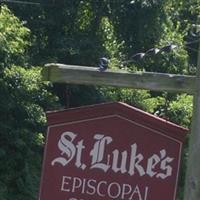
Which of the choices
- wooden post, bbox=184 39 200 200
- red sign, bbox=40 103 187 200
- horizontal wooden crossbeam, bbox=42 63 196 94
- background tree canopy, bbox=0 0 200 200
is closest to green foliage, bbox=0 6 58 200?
background tree canopy, bbox=0 0 200 200

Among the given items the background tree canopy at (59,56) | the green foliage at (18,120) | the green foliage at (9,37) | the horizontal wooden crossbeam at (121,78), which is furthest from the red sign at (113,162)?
the green foliage at (18,120)

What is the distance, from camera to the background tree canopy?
13.8 metres

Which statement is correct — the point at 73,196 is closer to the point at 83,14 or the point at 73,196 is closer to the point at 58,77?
the point at 58,77

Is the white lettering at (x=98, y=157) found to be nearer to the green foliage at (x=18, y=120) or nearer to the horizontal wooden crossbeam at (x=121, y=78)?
the horizontal wooden crossbeam at (x=121, y=78)

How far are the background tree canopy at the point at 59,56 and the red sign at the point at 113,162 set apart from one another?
8.59 metres

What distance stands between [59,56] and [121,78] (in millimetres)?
11685

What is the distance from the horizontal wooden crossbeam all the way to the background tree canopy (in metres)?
8.19

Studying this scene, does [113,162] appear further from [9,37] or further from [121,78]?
[9,37]

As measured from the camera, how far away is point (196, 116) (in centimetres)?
433

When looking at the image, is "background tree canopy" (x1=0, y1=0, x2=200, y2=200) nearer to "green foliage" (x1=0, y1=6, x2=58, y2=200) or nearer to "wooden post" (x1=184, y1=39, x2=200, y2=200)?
"green foliage" (x1=0, y1=6, x2=58, y2=200)

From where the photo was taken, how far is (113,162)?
13.9 ft

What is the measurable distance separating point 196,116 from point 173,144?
224 mm

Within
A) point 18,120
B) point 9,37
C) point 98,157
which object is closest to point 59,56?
point 18,120

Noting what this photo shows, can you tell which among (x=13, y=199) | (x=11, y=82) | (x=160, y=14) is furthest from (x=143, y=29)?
(x=13, y=199)
